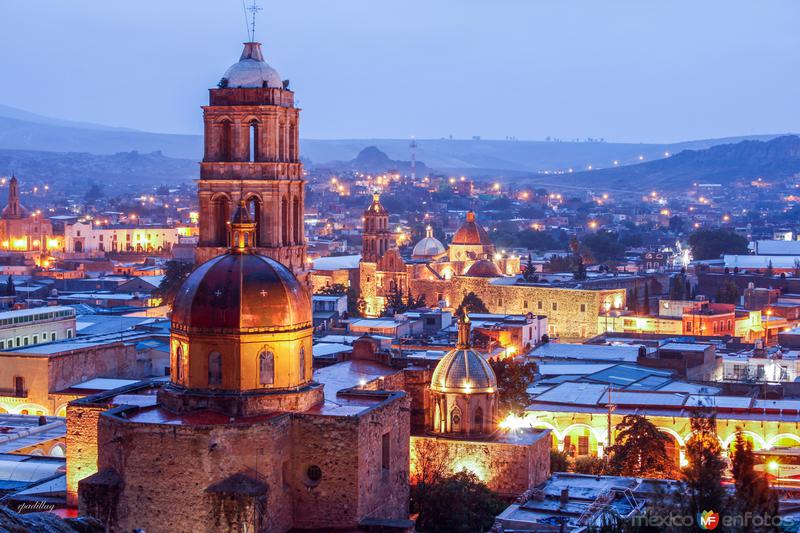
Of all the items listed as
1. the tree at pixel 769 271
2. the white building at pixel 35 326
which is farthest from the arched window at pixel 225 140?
the tree at pixel 769 271

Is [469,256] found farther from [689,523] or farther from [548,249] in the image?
[689,523]

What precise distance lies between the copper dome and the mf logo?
1001cm

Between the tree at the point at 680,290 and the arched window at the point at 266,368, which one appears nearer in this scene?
the arched window at the point at 266,368

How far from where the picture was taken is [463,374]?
131 feet

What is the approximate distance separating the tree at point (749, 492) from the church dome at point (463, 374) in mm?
10988

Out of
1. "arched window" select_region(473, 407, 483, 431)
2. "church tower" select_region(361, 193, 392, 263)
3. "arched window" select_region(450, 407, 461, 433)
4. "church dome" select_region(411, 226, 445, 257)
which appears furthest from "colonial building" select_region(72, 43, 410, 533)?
"church dome" select_region(411, 226, 445, 257)

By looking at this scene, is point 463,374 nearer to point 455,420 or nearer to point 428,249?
point 455,420

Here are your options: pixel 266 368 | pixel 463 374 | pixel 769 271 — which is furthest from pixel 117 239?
pixel 266 368

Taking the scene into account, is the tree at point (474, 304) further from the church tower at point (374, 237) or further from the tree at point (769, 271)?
the tree at point (769, 271)

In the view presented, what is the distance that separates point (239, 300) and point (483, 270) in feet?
165

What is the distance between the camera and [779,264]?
99.6 meters

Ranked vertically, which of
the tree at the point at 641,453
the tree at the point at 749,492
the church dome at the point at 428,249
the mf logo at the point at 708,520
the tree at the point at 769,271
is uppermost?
the church dome at the point at 428,249

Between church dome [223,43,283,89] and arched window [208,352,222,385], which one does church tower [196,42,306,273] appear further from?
arched window [208,352,222,385]

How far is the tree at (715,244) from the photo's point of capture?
4729 inches
